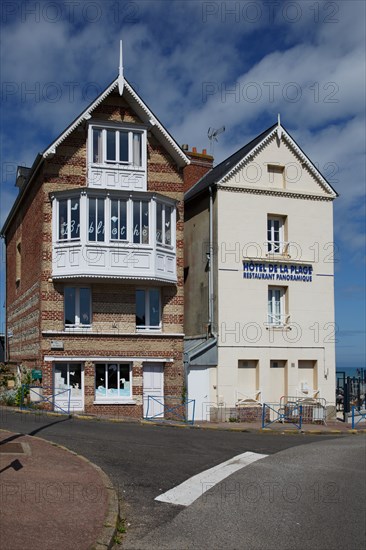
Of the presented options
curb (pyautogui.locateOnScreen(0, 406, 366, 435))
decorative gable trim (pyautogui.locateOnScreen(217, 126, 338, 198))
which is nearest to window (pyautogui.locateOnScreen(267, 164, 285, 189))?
decorative gable trim (pyautogui.locateOnScreen(217, 126, 338, 198))

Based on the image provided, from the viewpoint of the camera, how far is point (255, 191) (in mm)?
25953

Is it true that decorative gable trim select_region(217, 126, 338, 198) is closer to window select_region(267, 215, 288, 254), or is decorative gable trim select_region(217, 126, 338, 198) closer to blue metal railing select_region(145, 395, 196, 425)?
window select_region(267, 215, 288, 254)

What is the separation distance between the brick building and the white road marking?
10041 millimetres

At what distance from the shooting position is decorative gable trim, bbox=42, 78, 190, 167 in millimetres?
23109

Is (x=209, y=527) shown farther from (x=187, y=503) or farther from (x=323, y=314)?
(x=323, y=314)

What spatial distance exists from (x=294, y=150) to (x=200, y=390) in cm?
1042

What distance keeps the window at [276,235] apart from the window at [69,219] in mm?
7694

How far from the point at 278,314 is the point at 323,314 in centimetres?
198

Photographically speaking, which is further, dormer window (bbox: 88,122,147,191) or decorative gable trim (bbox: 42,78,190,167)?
dormer window (bbox: 88,122,147,191)

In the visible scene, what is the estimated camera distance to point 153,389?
2427cm

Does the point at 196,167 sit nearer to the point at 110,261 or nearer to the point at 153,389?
the point at 110,261

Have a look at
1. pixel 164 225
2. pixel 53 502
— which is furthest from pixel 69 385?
pixel 53 502

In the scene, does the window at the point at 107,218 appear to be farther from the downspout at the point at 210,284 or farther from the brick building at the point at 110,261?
the downspout at the point at 210,284

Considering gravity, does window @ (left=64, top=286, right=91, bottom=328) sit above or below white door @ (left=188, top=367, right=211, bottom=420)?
Result: above
